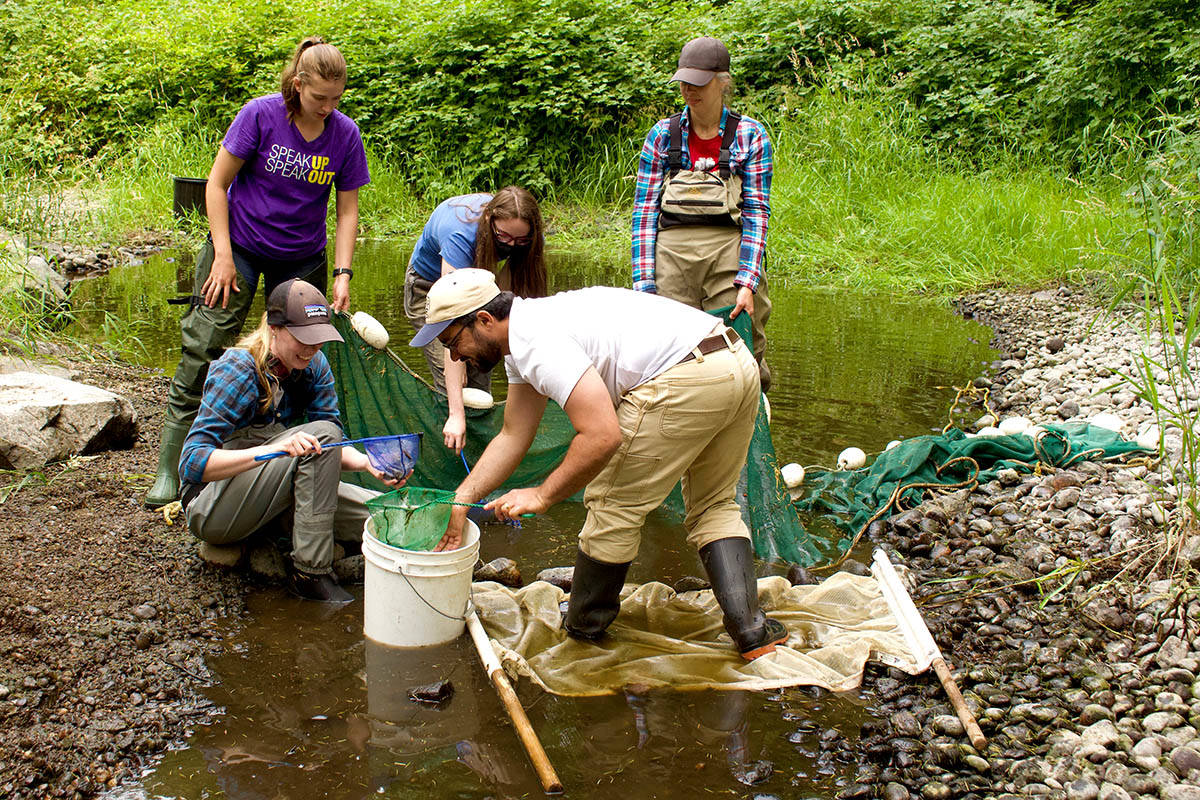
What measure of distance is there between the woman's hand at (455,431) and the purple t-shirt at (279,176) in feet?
3.37

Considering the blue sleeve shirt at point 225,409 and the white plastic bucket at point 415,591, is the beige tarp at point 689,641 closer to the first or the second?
the white plastic bucket at point 415,591

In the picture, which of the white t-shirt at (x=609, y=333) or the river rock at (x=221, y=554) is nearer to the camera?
the white t-shirt at (x=609, y=333)

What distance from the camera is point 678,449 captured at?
10.7 feet

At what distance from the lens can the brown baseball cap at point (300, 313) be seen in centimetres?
362

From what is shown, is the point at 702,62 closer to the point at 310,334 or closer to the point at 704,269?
the point at 704,269

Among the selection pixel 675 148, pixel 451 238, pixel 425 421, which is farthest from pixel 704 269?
pixel 425 421

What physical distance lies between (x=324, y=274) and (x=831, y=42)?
11.6 meters

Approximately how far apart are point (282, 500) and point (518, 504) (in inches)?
44.1

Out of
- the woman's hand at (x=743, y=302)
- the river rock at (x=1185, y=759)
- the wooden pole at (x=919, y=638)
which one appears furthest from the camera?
the woman's hand at (x=743, y=302)

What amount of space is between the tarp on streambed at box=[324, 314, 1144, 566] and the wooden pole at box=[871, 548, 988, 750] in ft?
1.99

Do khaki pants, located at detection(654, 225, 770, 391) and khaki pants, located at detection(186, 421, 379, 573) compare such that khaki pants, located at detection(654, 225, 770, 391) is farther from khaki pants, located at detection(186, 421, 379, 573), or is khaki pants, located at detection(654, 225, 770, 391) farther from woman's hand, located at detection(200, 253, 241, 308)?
woman's hand, located at detection(200, 253, 241, 308)

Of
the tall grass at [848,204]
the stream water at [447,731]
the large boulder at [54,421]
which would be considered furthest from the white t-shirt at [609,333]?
the tall grass at [848,204]

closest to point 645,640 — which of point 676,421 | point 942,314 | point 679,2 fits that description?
point 676,421

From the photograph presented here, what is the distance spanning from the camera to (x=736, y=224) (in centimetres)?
457
